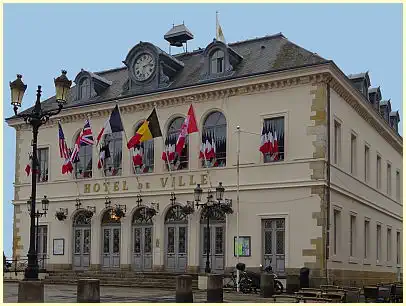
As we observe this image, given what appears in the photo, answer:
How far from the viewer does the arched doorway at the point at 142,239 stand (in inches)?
1198

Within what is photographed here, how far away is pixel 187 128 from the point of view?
27.7 metres

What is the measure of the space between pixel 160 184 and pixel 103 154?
292 centimetres

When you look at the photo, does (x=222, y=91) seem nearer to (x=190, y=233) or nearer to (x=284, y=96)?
(x=284, y=96)

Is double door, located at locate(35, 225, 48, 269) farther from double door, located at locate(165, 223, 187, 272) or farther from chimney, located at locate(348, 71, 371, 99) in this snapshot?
chimney, located at locate(348, 71, 371, 99)

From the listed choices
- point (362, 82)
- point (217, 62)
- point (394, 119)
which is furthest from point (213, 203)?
point (394, 119)

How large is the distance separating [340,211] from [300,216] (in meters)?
2.32

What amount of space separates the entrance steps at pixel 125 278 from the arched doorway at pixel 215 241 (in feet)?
3.56

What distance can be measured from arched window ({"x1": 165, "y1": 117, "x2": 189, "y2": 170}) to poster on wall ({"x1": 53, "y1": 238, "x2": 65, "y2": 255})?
6549 millimetres

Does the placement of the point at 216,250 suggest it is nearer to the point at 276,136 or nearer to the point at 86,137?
the point at 276,136

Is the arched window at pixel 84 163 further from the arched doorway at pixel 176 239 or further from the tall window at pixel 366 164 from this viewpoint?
the tall window at pixel 366 164

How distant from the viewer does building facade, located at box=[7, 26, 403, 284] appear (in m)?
26.8

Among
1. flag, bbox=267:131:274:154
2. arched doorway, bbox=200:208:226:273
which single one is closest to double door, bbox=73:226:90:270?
arched doorway, bbox=200:208:226:273

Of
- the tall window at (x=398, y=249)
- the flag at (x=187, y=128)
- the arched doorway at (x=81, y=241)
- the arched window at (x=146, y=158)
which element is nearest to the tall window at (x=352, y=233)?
the flag at (x=187, y=128)

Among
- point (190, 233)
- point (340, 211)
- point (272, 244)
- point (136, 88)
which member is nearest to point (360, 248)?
point (340, 211)
